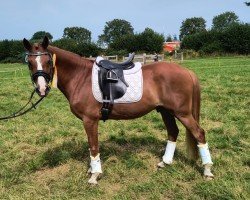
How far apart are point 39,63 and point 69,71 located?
696 mm

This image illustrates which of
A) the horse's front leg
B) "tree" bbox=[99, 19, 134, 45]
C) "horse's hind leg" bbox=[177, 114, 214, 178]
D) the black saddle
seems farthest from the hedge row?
"tree" bbox=[99, 19, 134, 45]

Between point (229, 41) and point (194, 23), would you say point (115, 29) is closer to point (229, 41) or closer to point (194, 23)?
point (194, 23)

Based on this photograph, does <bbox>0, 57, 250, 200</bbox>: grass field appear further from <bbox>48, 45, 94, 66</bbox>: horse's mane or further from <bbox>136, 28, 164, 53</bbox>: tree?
<bbox>136, 28, 164, 53</bbox>: tree

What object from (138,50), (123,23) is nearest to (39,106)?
(138,50)

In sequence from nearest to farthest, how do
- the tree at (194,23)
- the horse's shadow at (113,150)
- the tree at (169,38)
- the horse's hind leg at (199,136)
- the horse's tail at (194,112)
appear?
the horse's hind leg at (199,136)
the horse's tail at (194,112)
the horse's shadow at (113,150)
the tree at (169,38)
the tree at (194,23)

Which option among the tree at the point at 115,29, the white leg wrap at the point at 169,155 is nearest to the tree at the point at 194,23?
the tree at the point at 115,29

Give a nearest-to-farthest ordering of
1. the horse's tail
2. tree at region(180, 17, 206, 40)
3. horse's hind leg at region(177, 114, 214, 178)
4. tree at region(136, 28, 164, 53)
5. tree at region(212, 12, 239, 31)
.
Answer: horse's hind leg at region(177, 114, 214, 178), the horse's tail, tree at region(136, 28, 164, 53), tree at region(180, 17, 206, 40), tree at region(212, 12, 239, 31)

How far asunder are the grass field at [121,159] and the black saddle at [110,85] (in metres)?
1.22

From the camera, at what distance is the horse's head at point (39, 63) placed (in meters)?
5.40

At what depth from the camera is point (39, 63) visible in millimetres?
5422

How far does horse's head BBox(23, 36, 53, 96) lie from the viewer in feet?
17.7

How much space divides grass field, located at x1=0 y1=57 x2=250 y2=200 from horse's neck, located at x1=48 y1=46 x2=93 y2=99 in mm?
1545

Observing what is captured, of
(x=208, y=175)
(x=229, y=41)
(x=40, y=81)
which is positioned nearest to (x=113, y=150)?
(x=208, y=175)

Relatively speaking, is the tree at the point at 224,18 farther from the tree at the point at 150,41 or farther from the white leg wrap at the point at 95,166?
the white leg wrap at the point at 95,166
